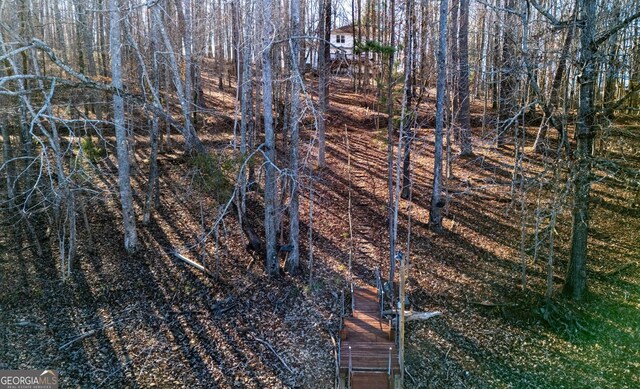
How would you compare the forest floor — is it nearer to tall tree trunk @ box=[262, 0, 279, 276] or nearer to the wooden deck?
the wooden deck

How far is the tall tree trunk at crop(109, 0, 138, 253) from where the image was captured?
1120 centimetres

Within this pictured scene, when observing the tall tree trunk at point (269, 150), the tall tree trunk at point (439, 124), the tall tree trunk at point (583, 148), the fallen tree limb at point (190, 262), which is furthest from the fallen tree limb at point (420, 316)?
the fallen tree limb at point (190, 262)

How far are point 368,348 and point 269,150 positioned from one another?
5.19m

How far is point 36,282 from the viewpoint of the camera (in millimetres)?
11352

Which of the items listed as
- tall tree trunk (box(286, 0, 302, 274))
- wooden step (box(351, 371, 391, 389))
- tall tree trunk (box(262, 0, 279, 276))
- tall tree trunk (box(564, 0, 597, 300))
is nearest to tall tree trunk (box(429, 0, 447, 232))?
tall tree trunk (box(564, 0, 597, 300))

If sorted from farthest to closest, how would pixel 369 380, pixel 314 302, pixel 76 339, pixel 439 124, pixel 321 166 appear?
1. pixel 321 166
2. pixel 439 124
3. pixel 314 302
4. pixel 76 339
5. pixel 369 380

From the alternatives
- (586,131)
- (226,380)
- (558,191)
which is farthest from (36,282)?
(586,131)

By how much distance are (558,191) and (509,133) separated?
12.5m

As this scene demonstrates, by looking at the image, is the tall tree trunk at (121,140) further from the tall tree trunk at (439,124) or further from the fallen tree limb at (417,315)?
the tall tree trunk at (439,124)

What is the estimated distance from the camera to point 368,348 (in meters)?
9.59

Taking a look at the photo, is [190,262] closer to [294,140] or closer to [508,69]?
[294,140]

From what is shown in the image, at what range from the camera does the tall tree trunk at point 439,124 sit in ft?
40.3

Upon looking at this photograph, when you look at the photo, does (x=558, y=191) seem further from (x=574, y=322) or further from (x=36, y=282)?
(x=36, y=282)

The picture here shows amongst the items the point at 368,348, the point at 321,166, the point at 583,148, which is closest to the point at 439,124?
the point at 583,148
